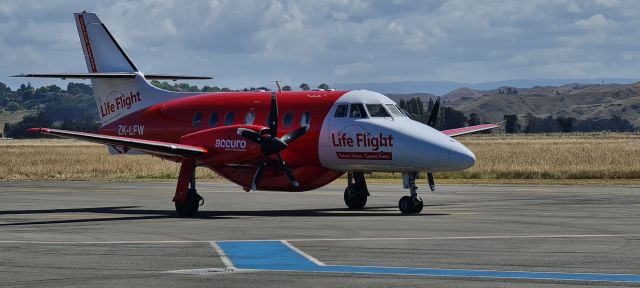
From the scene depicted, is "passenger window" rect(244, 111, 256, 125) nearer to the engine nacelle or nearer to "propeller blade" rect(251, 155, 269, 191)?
the engine nacelle

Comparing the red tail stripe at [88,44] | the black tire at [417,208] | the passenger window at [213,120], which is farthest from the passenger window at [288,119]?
the red tail stripe at [88,44]

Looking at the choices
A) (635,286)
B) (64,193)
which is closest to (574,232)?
(635,286)

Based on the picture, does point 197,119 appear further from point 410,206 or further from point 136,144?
point 410,206

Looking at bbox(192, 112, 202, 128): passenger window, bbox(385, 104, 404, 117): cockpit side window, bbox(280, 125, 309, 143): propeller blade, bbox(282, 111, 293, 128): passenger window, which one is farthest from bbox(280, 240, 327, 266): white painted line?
bbox(192, 112, 202, 128): passenger window

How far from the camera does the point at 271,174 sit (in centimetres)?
3002

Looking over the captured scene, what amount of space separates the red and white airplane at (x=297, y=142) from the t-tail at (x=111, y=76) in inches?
84.9

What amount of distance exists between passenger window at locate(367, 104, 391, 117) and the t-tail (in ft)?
26.9

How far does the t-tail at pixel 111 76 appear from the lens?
116 ft

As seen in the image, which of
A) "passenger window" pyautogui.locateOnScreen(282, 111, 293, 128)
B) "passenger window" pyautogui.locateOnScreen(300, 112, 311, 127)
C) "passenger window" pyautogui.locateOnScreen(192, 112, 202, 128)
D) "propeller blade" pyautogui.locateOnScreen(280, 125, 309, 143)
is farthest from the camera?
"passenger window" pyautogui.locateOnScreen(192, 112, 202, 128)

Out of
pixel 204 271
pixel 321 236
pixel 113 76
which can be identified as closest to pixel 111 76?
pixel 113 76

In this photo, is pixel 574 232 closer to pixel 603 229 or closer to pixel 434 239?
pixel 603 229

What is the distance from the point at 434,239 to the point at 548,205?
12.0 metres

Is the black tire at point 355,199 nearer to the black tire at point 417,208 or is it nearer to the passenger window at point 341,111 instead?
the passenger window at point 341,111

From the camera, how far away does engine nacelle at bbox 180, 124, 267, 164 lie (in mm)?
29625
